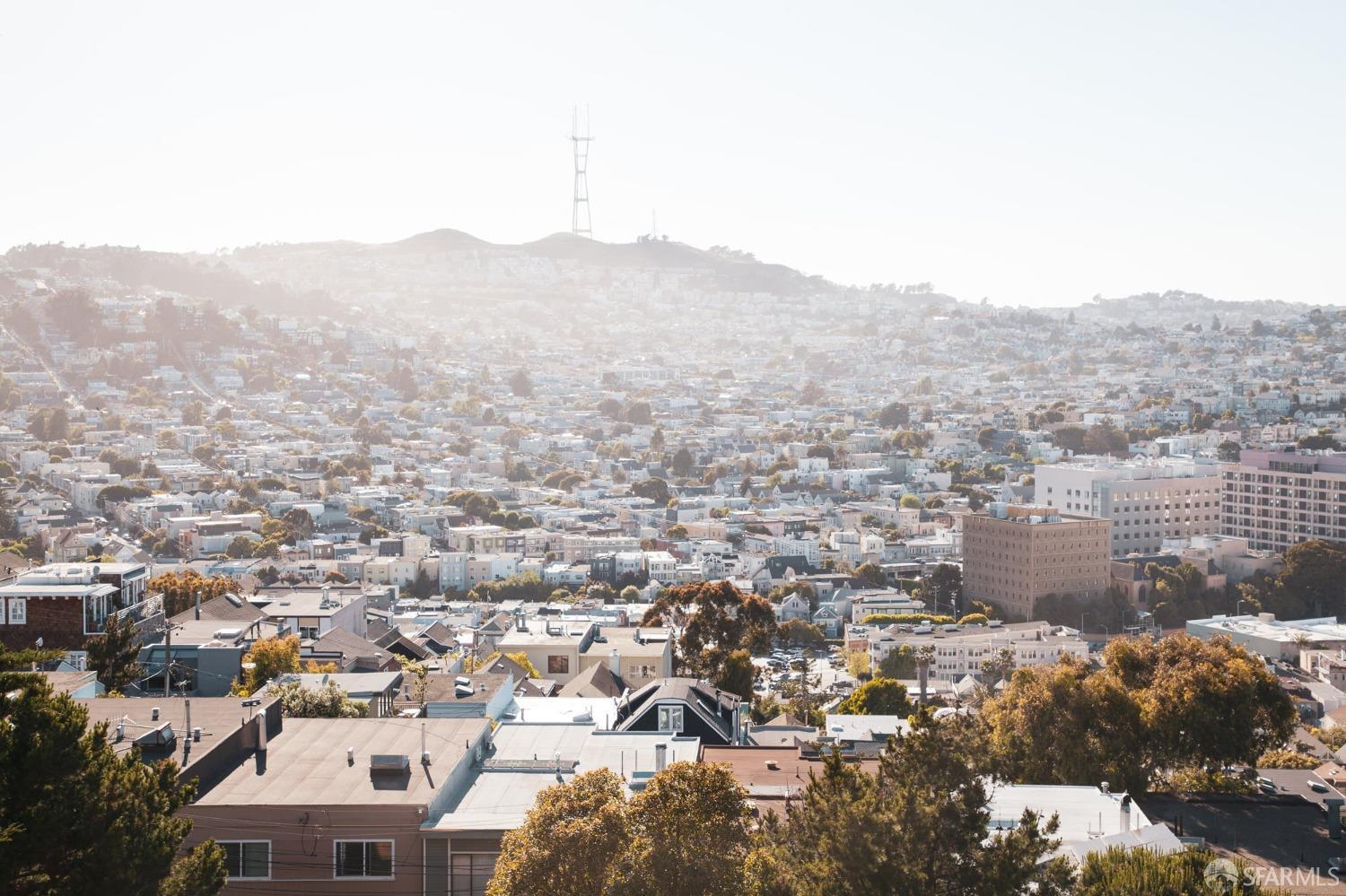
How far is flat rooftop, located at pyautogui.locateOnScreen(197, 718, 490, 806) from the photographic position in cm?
894

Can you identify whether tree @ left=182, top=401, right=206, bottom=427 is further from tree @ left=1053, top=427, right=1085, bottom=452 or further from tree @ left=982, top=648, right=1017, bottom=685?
tree @ left=982, top=648, right=1017, bottom=685

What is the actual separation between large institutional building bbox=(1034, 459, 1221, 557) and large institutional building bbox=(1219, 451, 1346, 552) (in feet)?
2.75

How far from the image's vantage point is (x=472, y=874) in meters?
8.71

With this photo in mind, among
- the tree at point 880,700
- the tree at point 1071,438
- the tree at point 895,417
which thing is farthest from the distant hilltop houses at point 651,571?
the tree at point 1071,438

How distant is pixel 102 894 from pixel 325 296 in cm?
13703

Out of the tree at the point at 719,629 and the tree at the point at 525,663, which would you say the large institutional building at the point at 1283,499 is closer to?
the tree at the point at 719,629

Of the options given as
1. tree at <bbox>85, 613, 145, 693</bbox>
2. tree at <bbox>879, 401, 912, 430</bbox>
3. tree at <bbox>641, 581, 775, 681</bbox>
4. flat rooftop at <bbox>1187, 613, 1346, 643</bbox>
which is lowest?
flat rooftop at <bbox>1187, 613, 1346, 643</bbox>

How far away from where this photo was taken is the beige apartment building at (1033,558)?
149ft

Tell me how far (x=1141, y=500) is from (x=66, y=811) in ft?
164

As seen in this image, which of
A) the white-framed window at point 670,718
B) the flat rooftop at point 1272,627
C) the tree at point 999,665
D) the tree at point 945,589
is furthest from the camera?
the tree at point 945,589

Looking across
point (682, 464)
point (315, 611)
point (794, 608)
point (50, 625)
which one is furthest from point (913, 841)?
point (682, 464)

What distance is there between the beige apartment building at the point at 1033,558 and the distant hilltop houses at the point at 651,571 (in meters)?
0.14

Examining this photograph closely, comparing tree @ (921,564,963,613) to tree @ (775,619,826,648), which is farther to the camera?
tree @ (921,564,963,613)

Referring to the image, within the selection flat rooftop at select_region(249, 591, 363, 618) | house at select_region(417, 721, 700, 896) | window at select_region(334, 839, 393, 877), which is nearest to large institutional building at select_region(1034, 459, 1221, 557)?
flat rooftop at select_region(249, 591, 363, 618)
